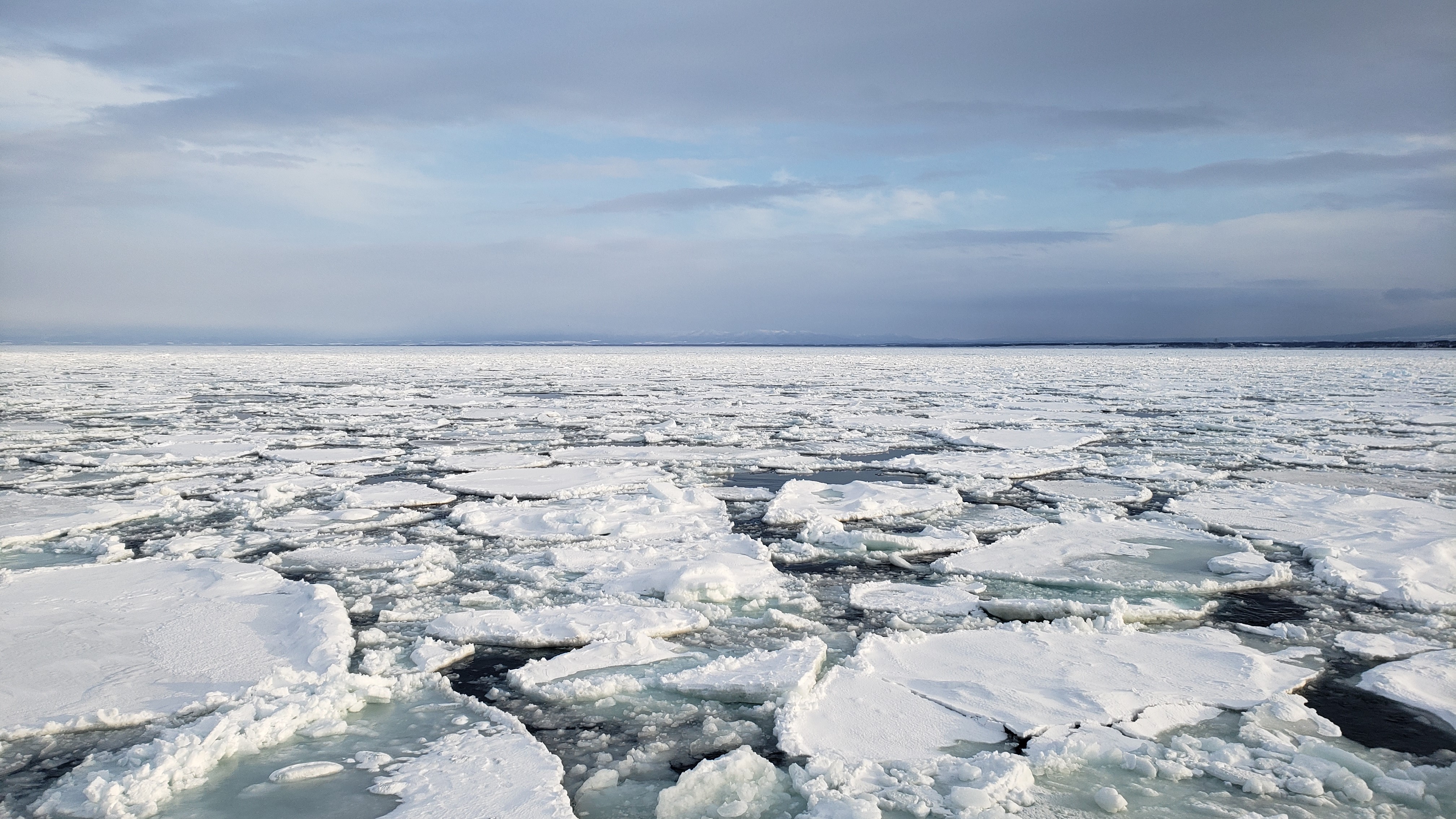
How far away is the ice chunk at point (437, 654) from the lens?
9.48 feet

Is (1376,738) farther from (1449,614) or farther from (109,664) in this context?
(109,664)

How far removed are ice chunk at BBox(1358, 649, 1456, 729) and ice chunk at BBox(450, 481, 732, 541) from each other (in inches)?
121

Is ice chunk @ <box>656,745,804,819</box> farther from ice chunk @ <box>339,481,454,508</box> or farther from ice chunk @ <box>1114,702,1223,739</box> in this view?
ice chunk @ <box>339,481,454,508</box>

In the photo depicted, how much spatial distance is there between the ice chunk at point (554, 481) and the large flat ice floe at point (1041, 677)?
349 cm

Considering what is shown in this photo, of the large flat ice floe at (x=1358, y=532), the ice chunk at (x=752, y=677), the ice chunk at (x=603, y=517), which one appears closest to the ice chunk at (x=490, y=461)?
the ice chunk at (x=603, y=517)

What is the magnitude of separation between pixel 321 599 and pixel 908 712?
2.46m

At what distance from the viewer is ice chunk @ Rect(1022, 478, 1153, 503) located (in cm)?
591

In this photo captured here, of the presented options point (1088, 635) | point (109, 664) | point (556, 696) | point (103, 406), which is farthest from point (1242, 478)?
point (103, 406)

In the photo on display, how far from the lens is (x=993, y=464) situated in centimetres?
744

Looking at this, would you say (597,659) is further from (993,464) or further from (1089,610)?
(993,464)

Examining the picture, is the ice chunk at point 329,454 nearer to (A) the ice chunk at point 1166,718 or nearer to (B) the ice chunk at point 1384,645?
(A) the ice chunk at point 1166,718

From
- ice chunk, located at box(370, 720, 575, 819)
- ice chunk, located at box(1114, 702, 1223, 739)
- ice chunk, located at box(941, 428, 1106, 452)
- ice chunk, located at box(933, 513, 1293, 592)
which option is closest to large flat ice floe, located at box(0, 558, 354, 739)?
ice chunk, located at box(370, 720, 575, 819)

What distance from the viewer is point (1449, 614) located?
3453mm

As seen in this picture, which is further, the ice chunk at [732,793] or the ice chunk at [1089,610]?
the ice chunk at [1089,610]
